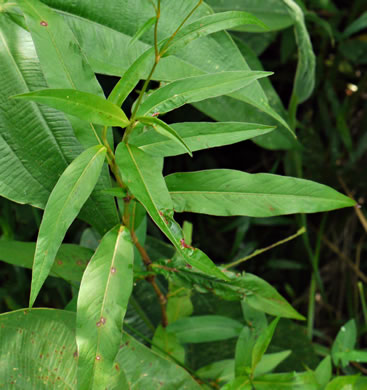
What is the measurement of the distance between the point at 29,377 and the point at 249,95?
43 cm

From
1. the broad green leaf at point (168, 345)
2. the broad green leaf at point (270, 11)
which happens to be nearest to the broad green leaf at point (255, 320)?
the broad green leaf at point (168, 345)

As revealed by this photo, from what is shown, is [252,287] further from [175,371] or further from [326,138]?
[326,138]

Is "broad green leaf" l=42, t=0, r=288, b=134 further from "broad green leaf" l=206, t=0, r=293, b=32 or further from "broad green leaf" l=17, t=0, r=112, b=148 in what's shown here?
"broad green leaf" l=206, t=0, r=293, b=32

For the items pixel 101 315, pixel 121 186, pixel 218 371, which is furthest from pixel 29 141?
pixel 218 371

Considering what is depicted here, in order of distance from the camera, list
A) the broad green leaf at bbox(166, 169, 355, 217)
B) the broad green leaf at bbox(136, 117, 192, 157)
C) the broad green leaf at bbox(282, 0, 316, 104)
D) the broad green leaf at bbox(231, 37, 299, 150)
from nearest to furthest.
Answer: the broad green leaf at bbox(136, 117, 192, 157), the broad green leaf at bbox(166, 169, 355, 217), the broad green leaf at bbox(282, 0, 316, 104), the broad green leaf at bbox(231, 37, 299, 150)

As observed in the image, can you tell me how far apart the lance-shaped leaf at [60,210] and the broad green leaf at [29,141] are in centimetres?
9

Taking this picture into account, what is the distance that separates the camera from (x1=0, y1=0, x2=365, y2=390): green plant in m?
0.45

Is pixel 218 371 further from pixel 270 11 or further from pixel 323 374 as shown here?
pixel 270 11

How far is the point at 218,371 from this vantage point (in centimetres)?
72

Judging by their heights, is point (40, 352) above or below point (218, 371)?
above

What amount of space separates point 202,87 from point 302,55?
1.04 ft

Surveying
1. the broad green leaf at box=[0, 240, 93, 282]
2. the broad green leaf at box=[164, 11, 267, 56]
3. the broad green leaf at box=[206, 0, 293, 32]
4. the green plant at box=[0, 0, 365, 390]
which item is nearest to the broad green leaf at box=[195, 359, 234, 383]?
the green plant at box=[0, 0, 365, 390]

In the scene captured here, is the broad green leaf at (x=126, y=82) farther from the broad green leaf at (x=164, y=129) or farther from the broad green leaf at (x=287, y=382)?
the broad green leaf at (x=287, y=382)

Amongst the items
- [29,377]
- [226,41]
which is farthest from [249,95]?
[29,377]
